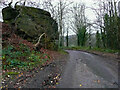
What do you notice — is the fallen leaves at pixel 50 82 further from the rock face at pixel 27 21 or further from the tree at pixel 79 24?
the tree at pixel 79 24

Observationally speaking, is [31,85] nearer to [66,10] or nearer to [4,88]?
[4,88]

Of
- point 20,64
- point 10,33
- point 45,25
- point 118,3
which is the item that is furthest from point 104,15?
point 20,64

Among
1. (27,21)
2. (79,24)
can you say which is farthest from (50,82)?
(79,24)

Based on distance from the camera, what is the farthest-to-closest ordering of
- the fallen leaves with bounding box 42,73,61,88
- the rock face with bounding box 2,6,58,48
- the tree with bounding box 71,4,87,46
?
the tree with bounding box 71,4,87,46 < the rock face with bounding box 2,6,58,48 < the fallen leaves with bounding box 42,73,61,88

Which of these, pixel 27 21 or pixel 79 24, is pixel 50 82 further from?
pixel 79 24

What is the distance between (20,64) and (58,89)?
3754mm

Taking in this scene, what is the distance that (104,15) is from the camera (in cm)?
2159

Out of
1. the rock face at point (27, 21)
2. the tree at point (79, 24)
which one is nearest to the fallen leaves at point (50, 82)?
the rock face at point (27, 21)

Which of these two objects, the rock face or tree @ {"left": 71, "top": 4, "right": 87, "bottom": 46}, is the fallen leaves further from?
tree @ {"left": 71, "top": 4, "right": 87, "bottom": 46}

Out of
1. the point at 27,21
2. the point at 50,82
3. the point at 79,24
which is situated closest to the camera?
the point at 50,82

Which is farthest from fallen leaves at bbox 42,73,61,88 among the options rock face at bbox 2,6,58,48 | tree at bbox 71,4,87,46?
tree at bbox 71,4,87,46

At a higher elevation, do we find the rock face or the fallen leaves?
the rock face

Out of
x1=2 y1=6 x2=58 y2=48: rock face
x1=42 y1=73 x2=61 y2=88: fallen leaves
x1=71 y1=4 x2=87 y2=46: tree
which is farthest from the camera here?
x1=71 y1=4 x2=87 y2=46: tree

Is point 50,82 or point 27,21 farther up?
point 27,21
